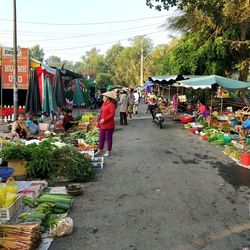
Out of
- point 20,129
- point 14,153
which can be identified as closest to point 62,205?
point 14,153

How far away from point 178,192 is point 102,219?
79.7 inches

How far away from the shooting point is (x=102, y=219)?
18.4 ft

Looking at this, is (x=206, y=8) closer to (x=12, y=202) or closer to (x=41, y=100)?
(x=41, y=100)

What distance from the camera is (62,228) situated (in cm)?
499

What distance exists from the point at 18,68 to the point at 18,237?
1124 cm

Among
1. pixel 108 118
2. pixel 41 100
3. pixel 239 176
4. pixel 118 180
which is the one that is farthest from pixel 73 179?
pixel 41 100

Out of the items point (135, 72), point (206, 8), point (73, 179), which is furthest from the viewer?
point (135, 72)

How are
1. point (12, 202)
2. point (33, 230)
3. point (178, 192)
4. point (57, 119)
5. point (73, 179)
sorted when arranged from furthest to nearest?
point (57, 119)
point (73, 179)
point (178, 192)
point (12, 202)
point (33, 230)

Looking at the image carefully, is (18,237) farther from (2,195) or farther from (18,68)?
(18,68)

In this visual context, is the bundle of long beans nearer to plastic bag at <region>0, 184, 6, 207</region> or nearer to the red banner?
plastic bag at <region>0, 184, 6, 207</region>

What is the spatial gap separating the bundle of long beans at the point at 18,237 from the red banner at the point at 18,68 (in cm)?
1100

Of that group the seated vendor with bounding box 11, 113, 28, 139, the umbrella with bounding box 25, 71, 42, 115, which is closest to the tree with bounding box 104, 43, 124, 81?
the umbrella with bounding box 25, 71, 42, 115

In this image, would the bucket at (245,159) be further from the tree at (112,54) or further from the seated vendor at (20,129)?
the tree at (112,54)

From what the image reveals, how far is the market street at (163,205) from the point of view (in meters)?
4.86
